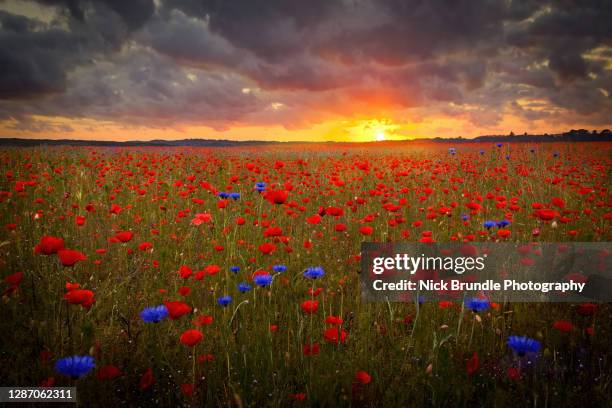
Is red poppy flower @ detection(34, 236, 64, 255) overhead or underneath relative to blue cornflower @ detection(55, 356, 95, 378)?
overhead

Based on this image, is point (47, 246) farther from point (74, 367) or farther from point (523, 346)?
point (523, 346)

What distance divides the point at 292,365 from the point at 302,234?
8.05ft

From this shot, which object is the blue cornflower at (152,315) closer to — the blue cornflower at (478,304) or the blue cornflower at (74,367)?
the blue cornflower at (74,367)

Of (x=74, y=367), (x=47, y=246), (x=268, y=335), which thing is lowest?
(x=268, y=335)

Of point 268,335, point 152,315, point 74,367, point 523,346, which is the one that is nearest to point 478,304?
point 523,346

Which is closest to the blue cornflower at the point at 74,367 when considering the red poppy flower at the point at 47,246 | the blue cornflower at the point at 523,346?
the red poppy flower at the point at 47,246

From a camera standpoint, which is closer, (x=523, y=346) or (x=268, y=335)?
(x=523, y=346)

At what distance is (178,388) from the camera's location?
1888 millimetres

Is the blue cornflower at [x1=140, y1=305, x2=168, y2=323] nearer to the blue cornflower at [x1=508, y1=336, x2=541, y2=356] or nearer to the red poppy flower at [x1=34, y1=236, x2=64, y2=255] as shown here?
the red poppy flower at [x1=34, y1=236, x2=64, y2=255]

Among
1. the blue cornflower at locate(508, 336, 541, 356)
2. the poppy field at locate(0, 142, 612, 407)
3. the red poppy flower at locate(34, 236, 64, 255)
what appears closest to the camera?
the blue cornflower at locate(508, 336, 541, 356)

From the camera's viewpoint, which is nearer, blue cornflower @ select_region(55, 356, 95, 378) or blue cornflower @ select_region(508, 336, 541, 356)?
blue cornflower @ select_region(55, 356, 95, 378)

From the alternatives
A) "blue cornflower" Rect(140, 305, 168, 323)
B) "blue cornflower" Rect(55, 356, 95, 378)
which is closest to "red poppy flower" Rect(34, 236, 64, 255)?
Result: "blue cornflower" Rect(140, 305, 168, 323)

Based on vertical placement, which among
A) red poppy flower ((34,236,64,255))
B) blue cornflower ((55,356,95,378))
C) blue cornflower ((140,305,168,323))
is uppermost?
red poppy flower ((34,236,64,255))

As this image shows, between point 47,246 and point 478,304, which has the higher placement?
point 47,246
